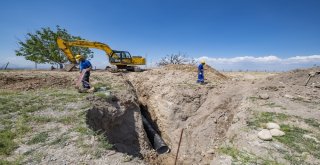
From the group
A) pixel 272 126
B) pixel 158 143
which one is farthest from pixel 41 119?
pixel 272 126

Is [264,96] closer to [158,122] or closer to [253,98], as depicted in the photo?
[253,98]

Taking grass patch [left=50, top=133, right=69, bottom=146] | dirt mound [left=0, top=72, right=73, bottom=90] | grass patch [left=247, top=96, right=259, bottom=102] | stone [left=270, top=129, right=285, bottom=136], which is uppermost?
dirt mound [left=0, top=72, right=73, bottom=90]

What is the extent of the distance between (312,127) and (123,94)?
7376 millimetres

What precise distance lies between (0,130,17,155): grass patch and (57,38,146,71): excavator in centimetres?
1212

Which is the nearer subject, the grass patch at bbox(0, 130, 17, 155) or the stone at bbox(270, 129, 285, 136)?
the grass patch at bbox(0, 130, 17, 155)

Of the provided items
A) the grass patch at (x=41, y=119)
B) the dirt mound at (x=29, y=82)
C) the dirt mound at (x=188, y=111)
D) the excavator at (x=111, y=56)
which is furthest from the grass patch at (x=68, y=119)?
the excavator at (x=111, y=56)

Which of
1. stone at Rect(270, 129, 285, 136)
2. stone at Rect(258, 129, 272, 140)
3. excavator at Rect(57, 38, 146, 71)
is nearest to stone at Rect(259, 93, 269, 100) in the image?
stone at Rect(270, 129, 285, 136)

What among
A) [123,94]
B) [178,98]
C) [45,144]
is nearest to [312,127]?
[178,98]

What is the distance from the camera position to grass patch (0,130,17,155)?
4770mm

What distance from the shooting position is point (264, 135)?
21.9 feet

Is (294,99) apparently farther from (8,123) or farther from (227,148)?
(8,123)

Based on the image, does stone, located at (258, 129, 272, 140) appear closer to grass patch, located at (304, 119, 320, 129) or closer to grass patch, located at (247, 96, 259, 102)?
grass patch, located at (304, 119, 320, 129)

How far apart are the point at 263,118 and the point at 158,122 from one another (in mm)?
5536

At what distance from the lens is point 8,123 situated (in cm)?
598
